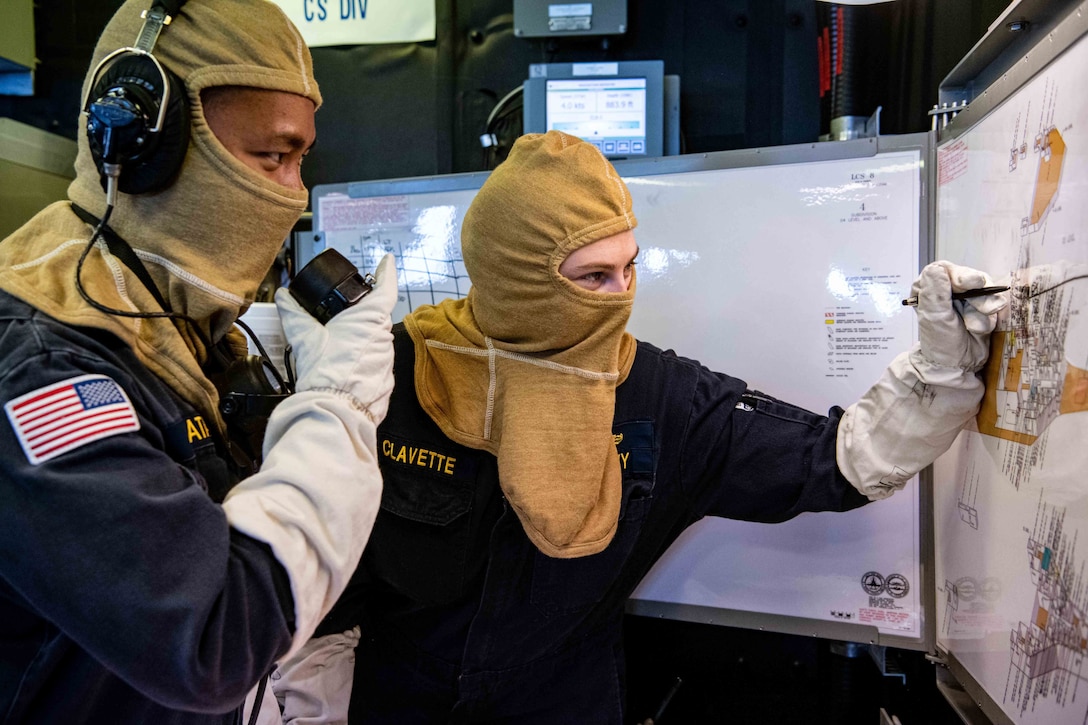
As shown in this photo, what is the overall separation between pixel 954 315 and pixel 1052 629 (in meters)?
0.41

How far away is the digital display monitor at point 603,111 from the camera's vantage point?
198cm

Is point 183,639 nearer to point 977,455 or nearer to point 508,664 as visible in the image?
point 508,664

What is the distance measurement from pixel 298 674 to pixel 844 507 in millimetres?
1006

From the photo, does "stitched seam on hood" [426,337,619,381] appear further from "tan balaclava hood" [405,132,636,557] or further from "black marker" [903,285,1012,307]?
"black marker" [903,285,1012,307]

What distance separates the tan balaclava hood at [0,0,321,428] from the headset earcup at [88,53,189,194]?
23 millimetres

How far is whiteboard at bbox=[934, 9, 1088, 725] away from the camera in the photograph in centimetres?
82

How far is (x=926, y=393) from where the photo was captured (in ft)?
3.60

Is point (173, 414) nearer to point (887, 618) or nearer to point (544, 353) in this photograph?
point (544, 353)

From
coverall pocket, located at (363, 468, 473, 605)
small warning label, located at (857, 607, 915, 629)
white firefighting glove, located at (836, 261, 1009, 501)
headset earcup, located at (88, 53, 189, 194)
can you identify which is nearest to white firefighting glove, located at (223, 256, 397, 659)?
headset earcup, located at (88, 53, 189, 194)

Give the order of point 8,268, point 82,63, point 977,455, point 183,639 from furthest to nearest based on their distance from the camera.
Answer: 1. point 82,63
2. point 977,455
3. point 8,268
4. point 183,639

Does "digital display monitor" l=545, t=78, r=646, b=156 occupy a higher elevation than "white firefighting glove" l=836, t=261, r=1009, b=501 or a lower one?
higher

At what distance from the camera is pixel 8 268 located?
757 mm

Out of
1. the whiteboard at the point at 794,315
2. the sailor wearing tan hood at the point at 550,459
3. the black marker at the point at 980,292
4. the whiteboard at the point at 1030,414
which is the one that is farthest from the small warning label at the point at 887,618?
the black marker at the point at 980,292

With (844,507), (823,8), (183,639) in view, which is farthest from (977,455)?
(823,8)
